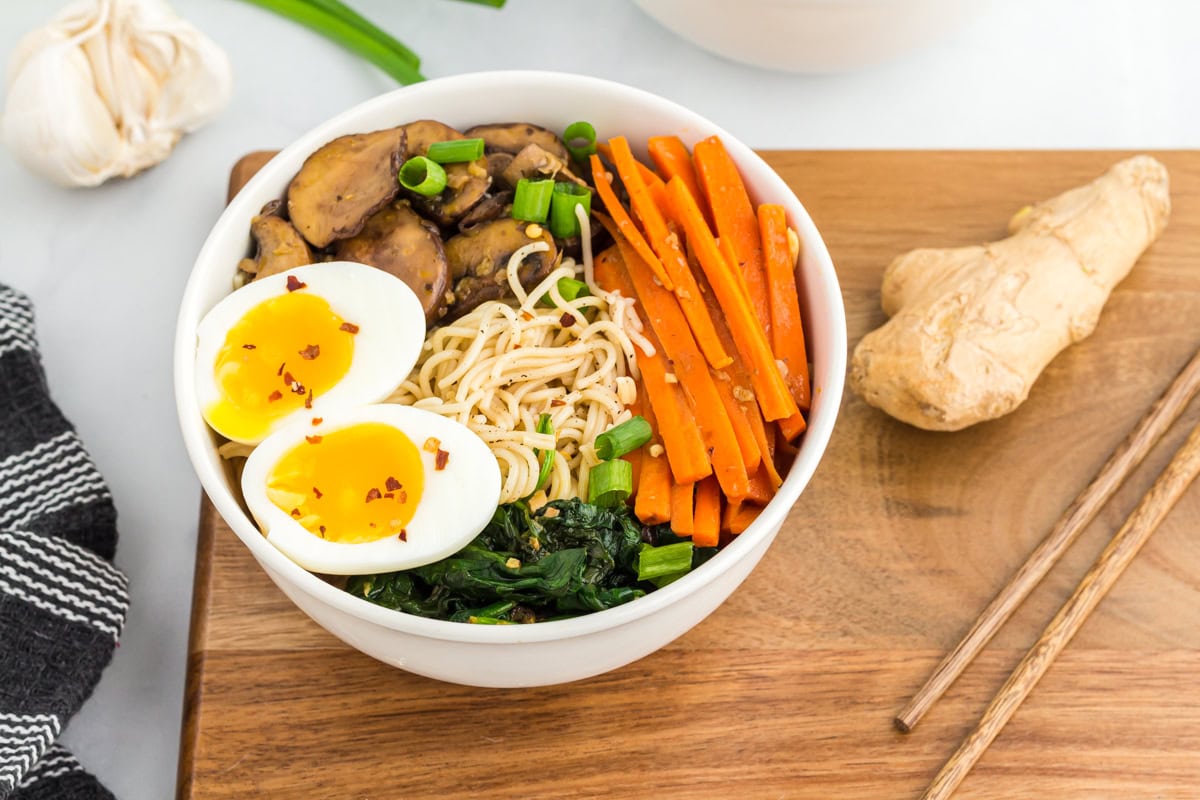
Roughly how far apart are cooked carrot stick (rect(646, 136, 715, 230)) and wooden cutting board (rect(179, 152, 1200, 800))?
2.04 feet

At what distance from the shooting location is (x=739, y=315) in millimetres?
2207

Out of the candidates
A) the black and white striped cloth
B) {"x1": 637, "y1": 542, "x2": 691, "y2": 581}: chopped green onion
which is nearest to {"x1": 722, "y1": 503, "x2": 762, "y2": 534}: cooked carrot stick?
{"x1": 637, "y1": 542, "x2": 691, "y2": 581}: chopped green onion

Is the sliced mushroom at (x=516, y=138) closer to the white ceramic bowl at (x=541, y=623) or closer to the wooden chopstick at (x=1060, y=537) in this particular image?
the white ceramic bowl at (x=541, y=623)

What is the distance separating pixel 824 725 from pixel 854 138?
5.91 feet

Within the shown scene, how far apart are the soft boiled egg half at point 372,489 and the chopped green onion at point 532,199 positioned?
A: 50cm

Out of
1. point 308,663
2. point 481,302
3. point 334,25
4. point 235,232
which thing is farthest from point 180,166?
point 308,663

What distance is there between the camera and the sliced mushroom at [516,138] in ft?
7.88

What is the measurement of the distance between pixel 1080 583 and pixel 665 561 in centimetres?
100

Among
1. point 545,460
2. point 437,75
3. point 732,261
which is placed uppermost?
point 732,261

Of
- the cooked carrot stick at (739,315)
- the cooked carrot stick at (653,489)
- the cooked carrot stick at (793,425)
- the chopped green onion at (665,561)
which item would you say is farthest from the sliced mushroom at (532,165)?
the chopped green onion at (665,561)

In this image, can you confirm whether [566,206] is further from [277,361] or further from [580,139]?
[277,361]

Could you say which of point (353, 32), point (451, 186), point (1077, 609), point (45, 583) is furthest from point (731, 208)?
point (45, 583)

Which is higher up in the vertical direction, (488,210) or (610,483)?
(488,210)

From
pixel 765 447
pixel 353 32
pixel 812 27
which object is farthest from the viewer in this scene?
pixel 353 32
